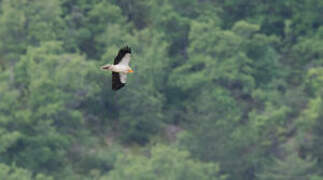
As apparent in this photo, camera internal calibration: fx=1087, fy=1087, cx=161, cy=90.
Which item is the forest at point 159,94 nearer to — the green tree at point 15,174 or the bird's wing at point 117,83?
the green tree at point 15,174

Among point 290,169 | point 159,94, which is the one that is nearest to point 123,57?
point 290,169

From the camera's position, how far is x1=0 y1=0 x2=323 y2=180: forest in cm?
4897

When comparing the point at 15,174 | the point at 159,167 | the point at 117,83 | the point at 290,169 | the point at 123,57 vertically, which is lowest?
the point at 117,83

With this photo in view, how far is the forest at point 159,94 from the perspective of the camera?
4897cm

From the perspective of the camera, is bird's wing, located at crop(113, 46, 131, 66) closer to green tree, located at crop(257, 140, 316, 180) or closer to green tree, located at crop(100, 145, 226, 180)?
green tree, located at crop(100, 145, 226, 180)

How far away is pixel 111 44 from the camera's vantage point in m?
55.7

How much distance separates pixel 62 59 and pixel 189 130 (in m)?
6.86

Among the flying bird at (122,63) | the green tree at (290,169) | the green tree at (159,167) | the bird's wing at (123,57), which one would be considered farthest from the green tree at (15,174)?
the bird's wing at (123,57)

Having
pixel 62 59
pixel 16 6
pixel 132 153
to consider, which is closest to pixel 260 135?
pixel 132 153

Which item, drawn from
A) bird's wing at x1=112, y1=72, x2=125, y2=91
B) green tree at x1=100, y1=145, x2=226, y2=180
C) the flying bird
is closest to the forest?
green tree at x1=100, y1=145, x2=226, y2=180

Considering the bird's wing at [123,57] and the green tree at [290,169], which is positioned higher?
the green tree at [290,169]

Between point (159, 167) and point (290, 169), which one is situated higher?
point (290, 169)

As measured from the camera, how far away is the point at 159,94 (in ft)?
176

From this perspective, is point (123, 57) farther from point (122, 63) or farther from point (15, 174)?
point (15, 174)
